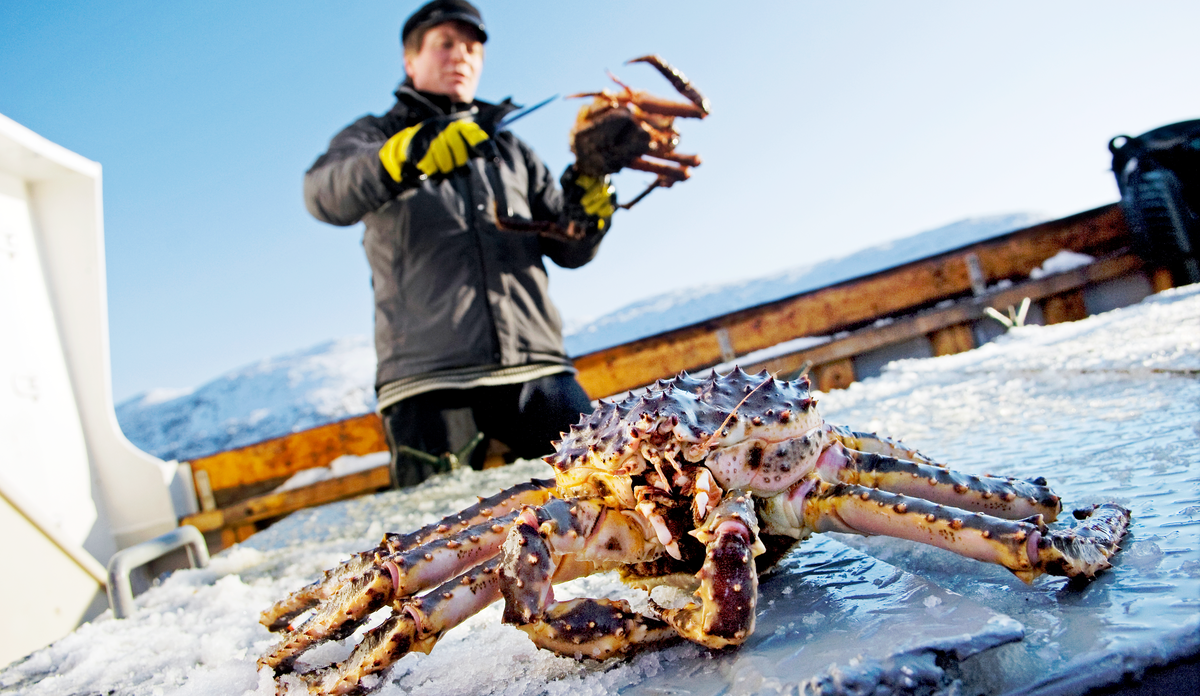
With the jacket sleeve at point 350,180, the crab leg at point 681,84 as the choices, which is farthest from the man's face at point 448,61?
the crab leg at point 681,84

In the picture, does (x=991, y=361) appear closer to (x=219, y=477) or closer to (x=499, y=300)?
(x=499, y=300)

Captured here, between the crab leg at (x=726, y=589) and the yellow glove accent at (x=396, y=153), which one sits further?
the yellow glove accent at (x=396, y=153)

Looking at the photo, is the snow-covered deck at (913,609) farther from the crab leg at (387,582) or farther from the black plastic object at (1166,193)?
the black plastic object at (1166,193)

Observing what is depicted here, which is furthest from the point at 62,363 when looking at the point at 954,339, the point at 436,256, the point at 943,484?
the point at 954,339

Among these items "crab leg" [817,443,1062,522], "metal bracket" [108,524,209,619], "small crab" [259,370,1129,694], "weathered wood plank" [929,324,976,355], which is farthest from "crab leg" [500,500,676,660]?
"weathered wood plank" [929,324,976,355]

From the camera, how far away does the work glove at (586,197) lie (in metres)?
3.35

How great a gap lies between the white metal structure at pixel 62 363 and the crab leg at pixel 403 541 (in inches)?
70.2

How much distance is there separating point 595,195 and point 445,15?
114 centimetres

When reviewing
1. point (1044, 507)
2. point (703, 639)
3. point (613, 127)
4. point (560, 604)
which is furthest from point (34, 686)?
point (613, 127)

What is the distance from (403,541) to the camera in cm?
112

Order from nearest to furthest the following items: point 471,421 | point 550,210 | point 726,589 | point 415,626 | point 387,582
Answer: point 726,589 → point 415,626 → point 387,582 → point 471,421 → point 550,210

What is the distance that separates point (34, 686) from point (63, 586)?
4.11ft

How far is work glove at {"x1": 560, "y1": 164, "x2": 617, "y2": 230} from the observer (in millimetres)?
3348

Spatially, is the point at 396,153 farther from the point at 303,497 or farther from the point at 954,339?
the point at 954,339
